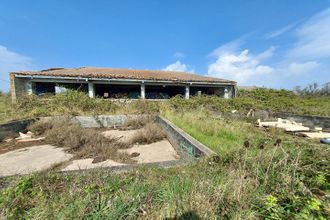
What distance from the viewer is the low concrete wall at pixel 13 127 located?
664cm

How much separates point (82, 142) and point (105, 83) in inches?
363

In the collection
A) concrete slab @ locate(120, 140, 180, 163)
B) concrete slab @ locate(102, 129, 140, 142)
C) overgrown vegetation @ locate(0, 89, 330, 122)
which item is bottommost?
concrete slab @ locate(120, 140, 180, 163)

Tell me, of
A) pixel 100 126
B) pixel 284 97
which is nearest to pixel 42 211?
pixel 100 126

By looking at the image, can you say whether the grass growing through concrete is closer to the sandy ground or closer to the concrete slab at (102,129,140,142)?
the sandy ground

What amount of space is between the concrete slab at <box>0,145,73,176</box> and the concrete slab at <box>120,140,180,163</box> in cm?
201

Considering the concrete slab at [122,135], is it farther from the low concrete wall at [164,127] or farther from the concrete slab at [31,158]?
the concrete slab at [31,158]

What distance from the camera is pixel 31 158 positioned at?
5.04 meters

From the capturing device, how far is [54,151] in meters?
5.54

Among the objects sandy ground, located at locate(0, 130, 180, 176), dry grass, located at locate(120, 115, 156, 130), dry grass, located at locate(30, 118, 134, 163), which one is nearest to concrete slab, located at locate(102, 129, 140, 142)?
dry grass, located at locate(30, 118, 134, 163)

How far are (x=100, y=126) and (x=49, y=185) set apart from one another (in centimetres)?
711

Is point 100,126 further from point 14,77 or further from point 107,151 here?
point 14,77

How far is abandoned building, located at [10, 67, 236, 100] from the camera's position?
41.7 ft

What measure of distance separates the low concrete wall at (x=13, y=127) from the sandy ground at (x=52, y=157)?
1646 millimetres

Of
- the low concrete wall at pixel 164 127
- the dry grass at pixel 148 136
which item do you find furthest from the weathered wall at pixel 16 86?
the dry grass at pixel 148 136
